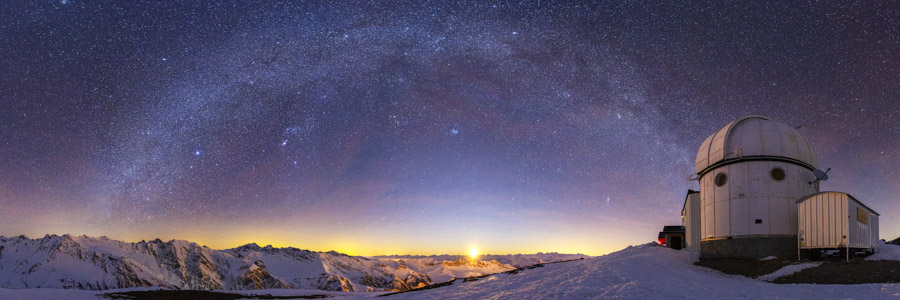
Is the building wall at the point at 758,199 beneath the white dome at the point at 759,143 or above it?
beneath

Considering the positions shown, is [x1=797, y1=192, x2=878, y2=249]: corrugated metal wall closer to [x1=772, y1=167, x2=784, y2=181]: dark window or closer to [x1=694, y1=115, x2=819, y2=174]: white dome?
[x1=772, y1=167, x2=784, y2=181]: dark window

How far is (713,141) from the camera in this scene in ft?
94.2

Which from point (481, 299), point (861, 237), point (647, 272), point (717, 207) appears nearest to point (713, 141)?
point (717, 207)

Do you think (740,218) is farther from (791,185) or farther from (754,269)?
(754,269)

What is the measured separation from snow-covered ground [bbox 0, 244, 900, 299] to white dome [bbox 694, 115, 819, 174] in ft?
19.9

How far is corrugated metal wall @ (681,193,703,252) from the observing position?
3002cm

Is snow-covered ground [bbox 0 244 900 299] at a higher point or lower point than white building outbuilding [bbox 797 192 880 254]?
lower

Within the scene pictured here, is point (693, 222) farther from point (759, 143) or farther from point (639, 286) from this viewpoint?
point (639, 286)

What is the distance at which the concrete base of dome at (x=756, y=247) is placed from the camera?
24.2m

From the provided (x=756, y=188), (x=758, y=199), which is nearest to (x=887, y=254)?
(x=758, y=199)

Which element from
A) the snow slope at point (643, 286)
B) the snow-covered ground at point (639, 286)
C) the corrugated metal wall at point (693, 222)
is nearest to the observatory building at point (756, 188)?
the corrugated metal wall at point (693, 222)

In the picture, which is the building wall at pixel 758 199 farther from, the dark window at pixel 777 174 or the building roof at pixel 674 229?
the building roof at pixel 674 229

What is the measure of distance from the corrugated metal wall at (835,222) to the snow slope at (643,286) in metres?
5.46

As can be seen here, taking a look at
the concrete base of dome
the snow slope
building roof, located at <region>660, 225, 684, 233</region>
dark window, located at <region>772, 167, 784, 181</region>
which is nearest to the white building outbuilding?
the concrete base of dome
